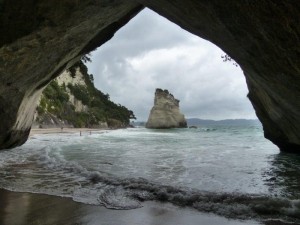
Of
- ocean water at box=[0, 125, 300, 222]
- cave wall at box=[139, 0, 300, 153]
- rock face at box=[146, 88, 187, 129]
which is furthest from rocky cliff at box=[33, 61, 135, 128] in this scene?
cave wall at box=[139, 0, 300, 153]

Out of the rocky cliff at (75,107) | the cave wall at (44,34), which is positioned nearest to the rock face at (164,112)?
the rocky cliff at (75,107)

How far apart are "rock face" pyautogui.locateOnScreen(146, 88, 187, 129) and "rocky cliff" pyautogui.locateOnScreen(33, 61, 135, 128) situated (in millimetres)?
13629

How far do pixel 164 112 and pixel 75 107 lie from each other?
2739cm

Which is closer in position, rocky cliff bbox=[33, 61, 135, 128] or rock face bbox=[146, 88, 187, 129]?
rocky cliff bbox=[33, 61, 135, 128]

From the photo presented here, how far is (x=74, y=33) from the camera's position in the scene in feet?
33.3

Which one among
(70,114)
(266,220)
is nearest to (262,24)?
(266,220)

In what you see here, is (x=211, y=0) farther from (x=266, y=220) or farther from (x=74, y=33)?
(x=74, y=33)

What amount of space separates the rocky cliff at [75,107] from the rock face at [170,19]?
3993 centimetres

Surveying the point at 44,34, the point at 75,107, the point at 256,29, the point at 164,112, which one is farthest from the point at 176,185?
the point at 164,112

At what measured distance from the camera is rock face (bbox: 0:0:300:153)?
15.3ft

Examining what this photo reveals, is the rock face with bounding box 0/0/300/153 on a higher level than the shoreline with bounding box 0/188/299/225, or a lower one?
higher

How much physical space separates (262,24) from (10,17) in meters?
7.02

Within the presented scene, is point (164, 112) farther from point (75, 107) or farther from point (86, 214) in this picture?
point (86, 214)

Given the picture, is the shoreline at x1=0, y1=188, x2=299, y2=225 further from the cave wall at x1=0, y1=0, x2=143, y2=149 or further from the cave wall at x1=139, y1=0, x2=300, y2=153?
the cave wall at x1=0, y1=0, x2=143, y2=149
